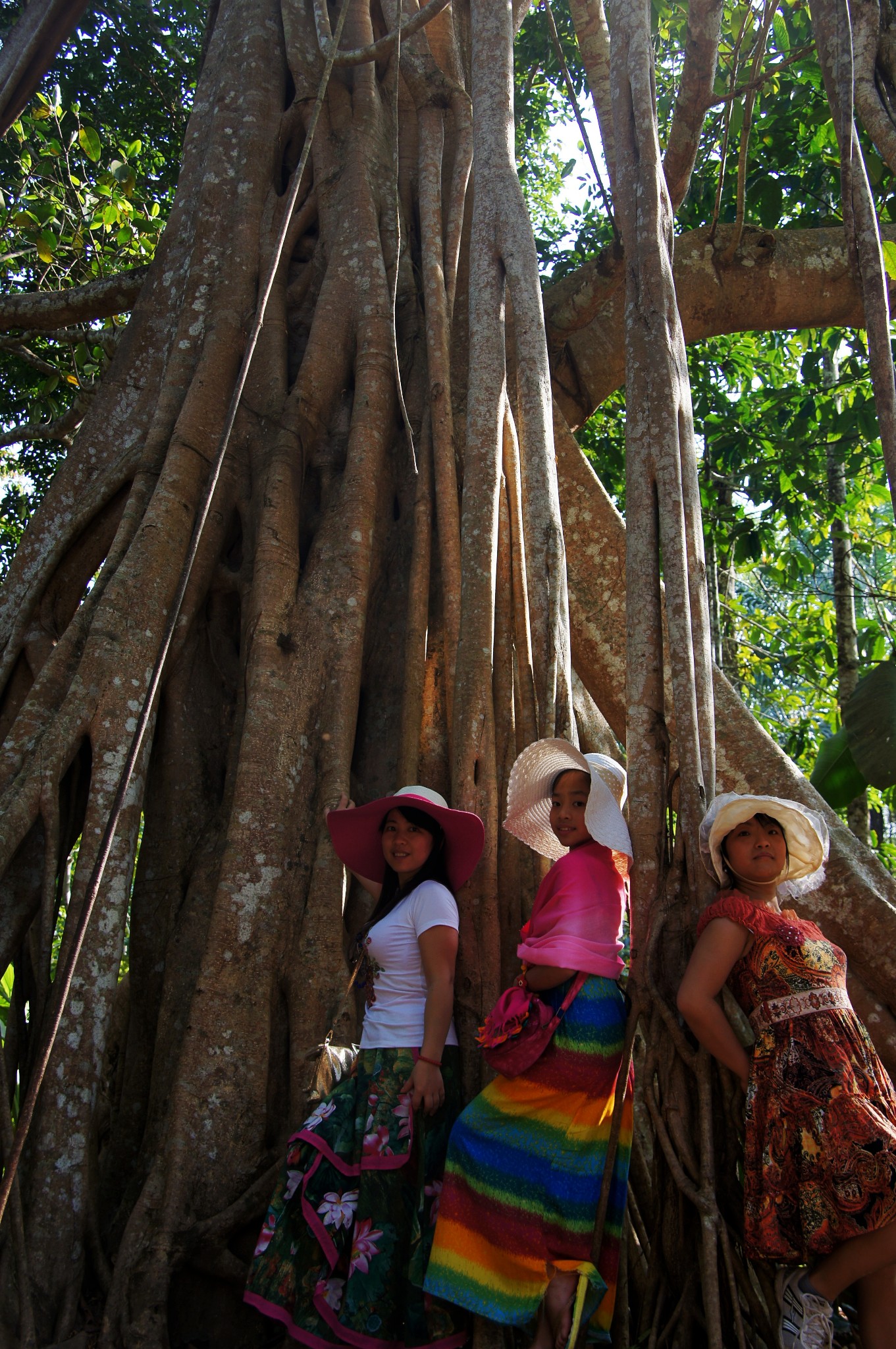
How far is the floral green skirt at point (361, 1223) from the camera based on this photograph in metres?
1.84

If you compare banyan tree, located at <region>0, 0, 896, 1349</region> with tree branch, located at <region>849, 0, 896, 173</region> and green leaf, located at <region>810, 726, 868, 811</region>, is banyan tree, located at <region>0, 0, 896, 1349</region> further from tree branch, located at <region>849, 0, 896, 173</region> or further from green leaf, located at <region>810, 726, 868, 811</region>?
green leaf, located at <region>810, 726, 868, 811</region>

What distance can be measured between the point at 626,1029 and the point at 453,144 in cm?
352

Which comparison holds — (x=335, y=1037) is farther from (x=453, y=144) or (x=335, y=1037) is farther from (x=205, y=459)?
(x=453, y=144)

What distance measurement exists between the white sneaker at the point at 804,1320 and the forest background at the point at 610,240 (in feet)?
11.3

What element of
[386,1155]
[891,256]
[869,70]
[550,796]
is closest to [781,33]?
[891,256]

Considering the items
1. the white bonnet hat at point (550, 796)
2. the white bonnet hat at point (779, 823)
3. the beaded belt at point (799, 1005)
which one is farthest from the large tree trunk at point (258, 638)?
the beaded belt at point (799, 1005)

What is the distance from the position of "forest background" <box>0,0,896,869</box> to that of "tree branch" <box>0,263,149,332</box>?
294 mm

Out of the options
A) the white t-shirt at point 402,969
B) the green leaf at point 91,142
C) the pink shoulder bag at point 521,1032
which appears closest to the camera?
the pink shoulder bag at point 521,1032

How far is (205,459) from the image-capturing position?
3178 mm

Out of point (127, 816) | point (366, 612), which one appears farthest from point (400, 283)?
point (127, 816)

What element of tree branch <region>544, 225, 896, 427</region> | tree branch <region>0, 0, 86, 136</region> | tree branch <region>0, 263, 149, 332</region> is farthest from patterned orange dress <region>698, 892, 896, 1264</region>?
tree branch <region>0, 263, 149, 332</region>

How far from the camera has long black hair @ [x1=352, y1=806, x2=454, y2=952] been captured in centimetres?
220

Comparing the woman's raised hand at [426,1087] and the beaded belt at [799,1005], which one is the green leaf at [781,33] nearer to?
the beaded belt at [799,1005]

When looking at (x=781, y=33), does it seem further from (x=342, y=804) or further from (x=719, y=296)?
(x=342, y=804)
